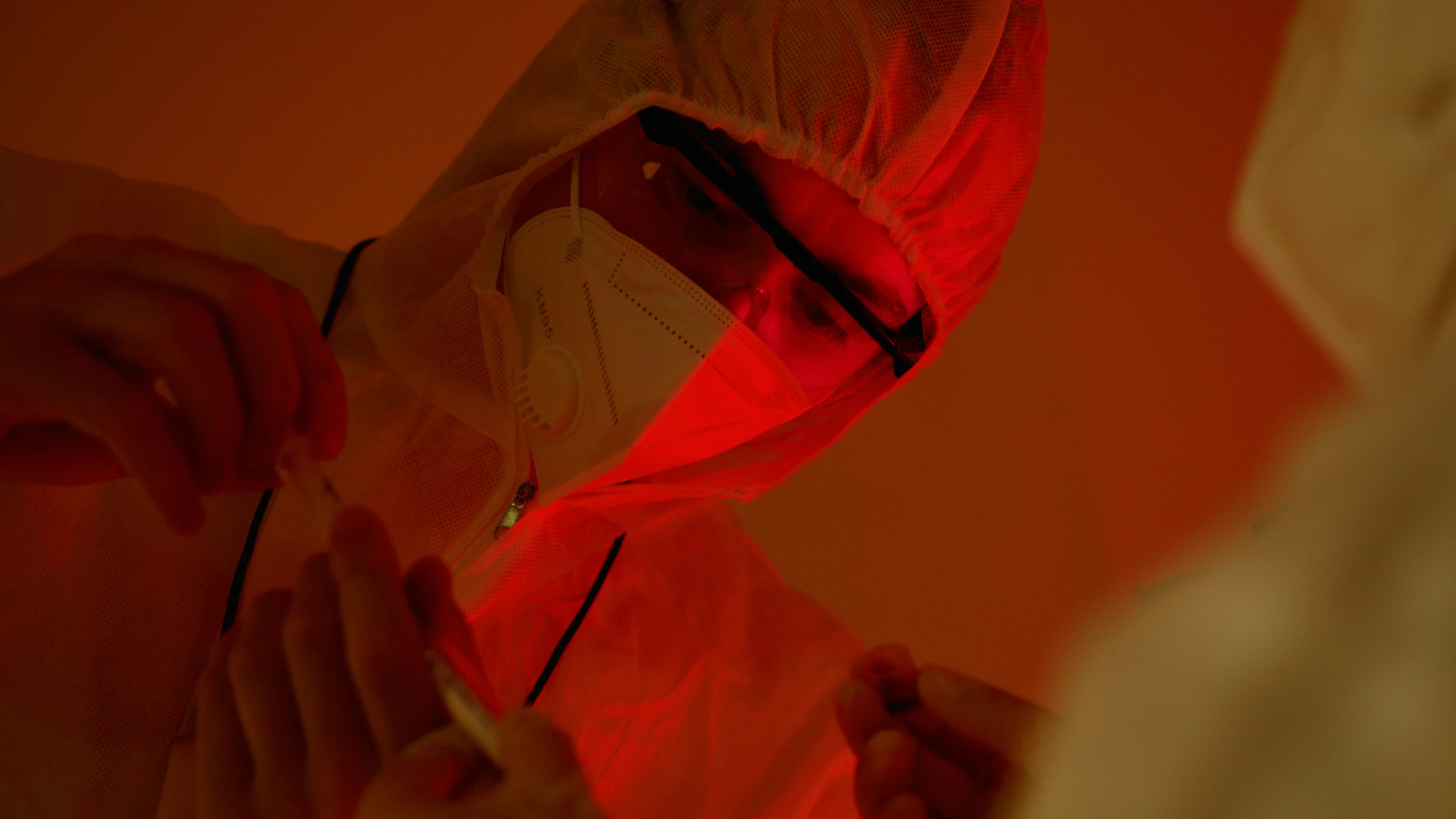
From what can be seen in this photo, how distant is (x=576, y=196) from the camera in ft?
2.98

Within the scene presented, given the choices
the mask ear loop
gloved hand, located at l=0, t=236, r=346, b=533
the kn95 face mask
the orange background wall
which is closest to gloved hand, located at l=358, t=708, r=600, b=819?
gloved hand, located at l=0, t=236, r=346, b=533

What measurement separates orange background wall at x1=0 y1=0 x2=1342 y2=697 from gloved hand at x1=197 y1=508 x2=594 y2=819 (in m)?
1.17

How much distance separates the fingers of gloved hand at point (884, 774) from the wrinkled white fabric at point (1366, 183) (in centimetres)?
42

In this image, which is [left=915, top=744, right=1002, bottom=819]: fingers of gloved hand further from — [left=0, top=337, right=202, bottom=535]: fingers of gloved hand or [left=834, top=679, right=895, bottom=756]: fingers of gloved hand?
[left=0, top=337, right=202, bottom=535]: fingers of gloved hand

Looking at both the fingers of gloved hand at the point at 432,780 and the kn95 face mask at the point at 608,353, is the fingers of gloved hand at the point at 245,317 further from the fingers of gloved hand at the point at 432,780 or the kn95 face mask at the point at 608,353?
the fingers of gloved hand at the point at 432,780

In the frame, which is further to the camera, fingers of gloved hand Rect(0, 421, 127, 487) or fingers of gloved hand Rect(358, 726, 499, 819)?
fingers of gloved hand Rect(0, 421, 127, 487)

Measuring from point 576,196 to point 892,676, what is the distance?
1.98 feet

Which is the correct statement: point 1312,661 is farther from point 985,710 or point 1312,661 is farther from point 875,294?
point 875,294

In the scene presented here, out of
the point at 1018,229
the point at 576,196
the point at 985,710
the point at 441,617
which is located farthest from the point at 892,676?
the point at 1018,229

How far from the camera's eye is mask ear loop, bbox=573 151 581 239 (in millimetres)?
896

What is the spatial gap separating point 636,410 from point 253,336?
1.20ft

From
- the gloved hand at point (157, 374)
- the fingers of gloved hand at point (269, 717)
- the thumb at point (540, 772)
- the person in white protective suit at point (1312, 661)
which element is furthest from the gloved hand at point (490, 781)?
the gloved hand at point (157, 374)

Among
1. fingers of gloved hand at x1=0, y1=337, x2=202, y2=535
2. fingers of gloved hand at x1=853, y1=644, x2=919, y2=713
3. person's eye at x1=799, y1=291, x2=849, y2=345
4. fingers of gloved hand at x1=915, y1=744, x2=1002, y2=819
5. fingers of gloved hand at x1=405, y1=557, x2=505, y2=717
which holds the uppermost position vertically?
person's eye at x1=799, y1=291, x2=849, y2=345

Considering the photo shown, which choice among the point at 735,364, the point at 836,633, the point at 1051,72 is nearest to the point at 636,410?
the point at 735,364
